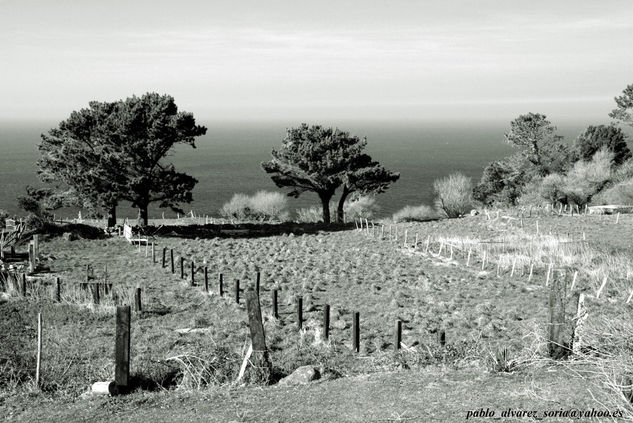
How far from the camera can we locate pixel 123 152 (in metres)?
37.6

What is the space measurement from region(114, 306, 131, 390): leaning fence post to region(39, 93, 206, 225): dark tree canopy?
88.0 ft

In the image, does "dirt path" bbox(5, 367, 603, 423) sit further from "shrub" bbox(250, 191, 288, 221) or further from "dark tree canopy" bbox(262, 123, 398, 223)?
"shrub" bbox(250, 191, 288, 221)

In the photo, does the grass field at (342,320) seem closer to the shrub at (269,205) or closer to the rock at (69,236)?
the rock at (69,236)

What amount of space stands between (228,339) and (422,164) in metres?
177

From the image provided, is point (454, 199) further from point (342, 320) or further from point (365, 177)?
point (342, 320)

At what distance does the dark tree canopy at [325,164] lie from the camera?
153 feet

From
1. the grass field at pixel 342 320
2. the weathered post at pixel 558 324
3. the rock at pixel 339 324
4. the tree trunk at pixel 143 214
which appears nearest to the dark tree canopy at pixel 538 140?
the grass field at pixel 342 320

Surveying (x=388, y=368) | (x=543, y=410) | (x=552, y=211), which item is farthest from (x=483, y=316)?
(x=552, y=211)

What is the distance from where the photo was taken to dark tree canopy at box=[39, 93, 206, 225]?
36.8 m

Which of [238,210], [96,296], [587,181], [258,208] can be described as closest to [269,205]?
[258,208]

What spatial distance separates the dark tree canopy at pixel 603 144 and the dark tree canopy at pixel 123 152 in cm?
4145

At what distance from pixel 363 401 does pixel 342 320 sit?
27.5 ft

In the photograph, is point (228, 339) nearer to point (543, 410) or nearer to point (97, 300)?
point (97, 300)

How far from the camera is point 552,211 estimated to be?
1828 inches
